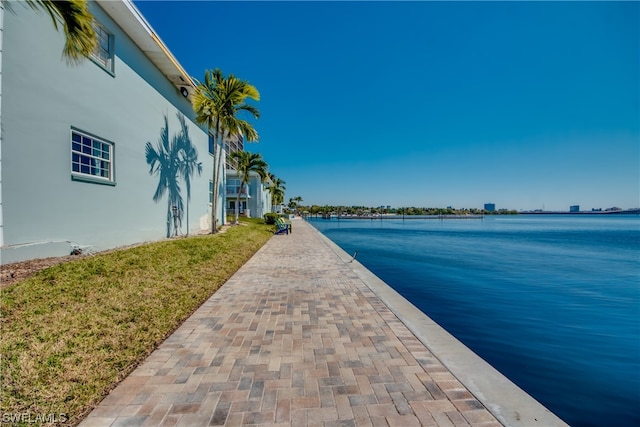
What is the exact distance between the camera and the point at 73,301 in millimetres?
4699

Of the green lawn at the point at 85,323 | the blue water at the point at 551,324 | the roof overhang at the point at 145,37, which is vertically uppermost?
the roof overhang at the point at 145,37

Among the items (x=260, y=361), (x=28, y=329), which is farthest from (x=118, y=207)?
(x=260, y=361)

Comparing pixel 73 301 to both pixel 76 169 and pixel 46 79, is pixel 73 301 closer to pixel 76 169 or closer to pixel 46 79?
pixel 76 169

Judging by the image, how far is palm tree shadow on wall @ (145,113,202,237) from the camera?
11891 millimetres

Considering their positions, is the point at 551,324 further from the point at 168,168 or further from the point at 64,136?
the point at 168,168

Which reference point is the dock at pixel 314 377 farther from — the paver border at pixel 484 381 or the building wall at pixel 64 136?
the building wall at pixel 64 136

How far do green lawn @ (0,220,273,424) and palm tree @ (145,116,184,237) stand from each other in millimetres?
5128

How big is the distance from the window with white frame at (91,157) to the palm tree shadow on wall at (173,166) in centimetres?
218

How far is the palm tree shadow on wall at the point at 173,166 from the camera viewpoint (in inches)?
468

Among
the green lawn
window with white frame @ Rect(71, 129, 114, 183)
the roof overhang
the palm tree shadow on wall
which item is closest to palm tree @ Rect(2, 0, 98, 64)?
window with white frame @ Rect(71, 129, 114, 183)

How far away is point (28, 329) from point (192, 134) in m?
13.6

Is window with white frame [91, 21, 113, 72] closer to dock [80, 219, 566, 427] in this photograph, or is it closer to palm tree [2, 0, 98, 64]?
palm tree [2, 0, 98, 64]

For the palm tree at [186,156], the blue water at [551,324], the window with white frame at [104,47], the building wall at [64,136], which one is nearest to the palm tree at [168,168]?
the palm tree at [186,156]

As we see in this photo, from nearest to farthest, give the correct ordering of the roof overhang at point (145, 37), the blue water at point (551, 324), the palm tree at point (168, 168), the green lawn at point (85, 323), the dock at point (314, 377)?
1. the dock at point (314, 377)
2. the green lawn at point (85, 323)
3. the blue water at point (551, 324)
4. the roof overhang at point (145, 37)
5. the palm tree at point (168, 168)
